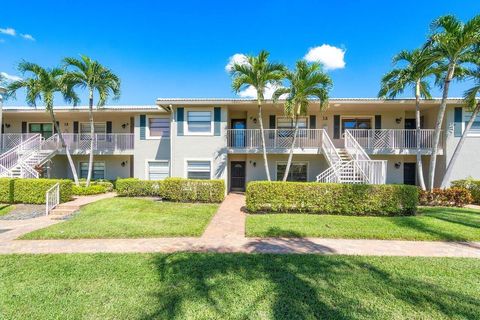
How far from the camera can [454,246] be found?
596 cm

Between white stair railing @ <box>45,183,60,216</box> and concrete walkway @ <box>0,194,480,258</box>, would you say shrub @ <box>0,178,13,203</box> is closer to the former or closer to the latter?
white stair railing @ <box>45,183,60,216</box>

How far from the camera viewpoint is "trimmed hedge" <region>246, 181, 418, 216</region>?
898 centimetres

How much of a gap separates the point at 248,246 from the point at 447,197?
36.0ft

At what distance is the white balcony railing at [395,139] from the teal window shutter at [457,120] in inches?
34.6

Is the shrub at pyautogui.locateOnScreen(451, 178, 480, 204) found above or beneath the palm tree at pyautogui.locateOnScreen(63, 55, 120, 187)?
beneath

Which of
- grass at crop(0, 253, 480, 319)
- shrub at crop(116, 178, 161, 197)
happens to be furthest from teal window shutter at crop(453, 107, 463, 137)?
shrub at crop(116, 178, 161, 197)

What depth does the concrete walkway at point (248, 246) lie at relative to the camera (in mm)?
5570

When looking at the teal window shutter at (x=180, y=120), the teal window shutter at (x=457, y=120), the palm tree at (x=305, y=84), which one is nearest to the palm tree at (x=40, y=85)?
the teal window shutter at (x=180, y=120)

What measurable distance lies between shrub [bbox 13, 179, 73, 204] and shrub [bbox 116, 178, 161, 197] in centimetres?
265

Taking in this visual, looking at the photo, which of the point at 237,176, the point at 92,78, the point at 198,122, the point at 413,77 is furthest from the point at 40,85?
the point at 413,77

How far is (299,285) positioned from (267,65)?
972 cm

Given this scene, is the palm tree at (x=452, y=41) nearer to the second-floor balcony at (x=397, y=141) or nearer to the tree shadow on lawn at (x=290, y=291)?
the second-floor balcony at (x=397, y=141)

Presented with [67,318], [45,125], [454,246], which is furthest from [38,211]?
[454,246]

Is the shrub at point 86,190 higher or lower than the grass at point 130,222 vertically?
higher
